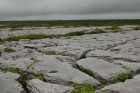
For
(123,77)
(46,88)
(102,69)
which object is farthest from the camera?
(102,69)

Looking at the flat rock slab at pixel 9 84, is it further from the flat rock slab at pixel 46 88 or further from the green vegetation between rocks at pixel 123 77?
the green vegetation between rocks at pixel 123 77

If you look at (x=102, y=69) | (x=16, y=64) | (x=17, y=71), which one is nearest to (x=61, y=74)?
(x=102, y=69)

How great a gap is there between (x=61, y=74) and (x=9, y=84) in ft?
3.30

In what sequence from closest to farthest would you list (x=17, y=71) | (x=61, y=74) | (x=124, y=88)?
(x=124, y=88) → (x=61, y=74) → (x=17, y=71)

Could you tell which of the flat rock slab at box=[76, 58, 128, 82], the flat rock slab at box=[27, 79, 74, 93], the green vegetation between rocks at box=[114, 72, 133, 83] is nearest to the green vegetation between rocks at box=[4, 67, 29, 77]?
the flat rock slab at box=[27, 79, 74, 93]

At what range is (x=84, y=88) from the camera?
2.27 meters

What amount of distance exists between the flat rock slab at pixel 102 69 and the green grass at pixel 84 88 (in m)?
0.35

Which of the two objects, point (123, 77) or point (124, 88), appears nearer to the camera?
point (124, 88)

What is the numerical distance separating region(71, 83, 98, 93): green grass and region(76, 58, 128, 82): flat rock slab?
350 mm

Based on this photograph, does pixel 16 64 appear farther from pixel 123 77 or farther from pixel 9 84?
pixel 123 77

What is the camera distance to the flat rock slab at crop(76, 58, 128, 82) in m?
2.60

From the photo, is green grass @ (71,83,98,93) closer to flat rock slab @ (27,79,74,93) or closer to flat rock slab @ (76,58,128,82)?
flat rock slab @ (27,79,74,93)

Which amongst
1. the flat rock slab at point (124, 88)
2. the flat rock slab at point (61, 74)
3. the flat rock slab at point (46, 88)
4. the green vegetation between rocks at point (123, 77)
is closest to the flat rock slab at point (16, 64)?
the flat rock slab at point (61, 74)

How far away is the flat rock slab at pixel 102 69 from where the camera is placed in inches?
102
